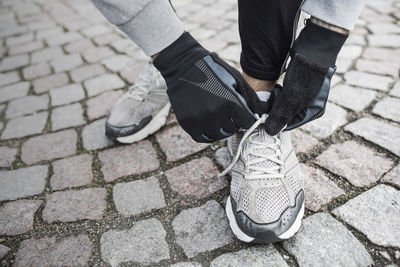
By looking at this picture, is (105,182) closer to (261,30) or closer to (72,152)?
(72,152)

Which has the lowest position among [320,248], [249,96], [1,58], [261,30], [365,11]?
[1,58]

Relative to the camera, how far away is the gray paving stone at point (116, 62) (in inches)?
87.0

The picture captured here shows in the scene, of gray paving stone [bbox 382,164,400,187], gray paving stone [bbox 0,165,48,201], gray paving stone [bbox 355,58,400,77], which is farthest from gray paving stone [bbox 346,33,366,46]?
gray paving stone [bbox 0,165,48,201]

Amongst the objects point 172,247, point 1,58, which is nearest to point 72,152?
point 172,247

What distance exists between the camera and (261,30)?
1123mm

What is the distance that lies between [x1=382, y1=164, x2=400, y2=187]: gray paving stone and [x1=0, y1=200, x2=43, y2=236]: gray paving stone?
1336 millimetres

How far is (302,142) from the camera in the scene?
1475 millimetres

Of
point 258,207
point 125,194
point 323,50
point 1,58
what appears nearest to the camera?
point 323,50

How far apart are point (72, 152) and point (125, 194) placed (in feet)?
1.40

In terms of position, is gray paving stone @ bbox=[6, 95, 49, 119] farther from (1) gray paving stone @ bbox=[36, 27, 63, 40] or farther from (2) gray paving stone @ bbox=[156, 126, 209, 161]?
(1) gray paving stone @ bbox=[36, 27, 63, 40]

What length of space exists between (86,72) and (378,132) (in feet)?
5.77

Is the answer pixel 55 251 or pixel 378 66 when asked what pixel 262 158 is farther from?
pixel 378 66

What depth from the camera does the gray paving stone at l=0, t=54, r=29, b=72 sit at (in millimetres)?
2355

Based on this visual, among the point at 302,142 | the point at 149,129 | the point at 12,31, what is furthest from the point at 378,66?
the point at 12,31
